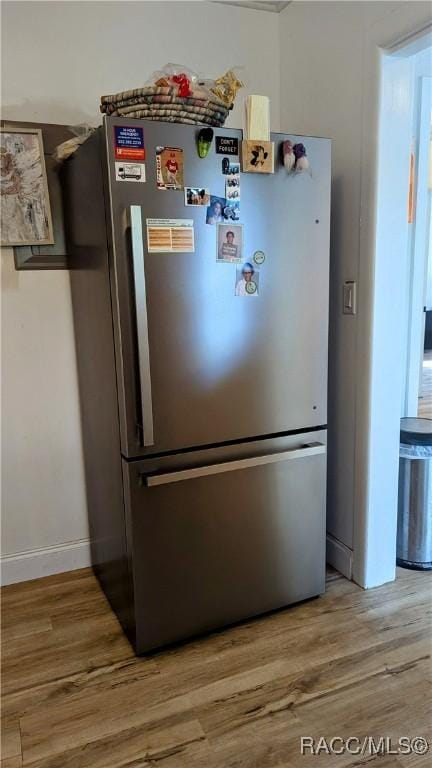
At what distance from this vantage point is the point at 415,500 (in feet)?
7.61

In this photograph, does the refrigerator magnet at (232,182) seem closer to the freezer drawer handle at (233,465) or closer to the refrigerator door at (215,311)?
the refrigerator door at (215,311)

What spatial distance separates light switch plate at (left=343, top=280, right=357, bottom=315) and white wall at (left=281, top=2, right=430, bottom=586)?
0.08 feet

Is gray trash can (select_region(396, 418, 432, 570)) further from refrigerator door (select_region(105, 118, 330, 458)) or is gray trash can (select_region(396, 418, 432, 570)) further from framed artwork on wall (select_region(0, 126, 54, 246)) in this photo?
framed artwork on wall (select_region(0, 126, 54, 246))

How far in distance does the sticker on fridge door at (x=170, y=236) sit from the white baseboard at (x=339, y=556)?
144 centimetres

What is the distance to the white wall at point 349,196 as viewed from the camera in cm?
191

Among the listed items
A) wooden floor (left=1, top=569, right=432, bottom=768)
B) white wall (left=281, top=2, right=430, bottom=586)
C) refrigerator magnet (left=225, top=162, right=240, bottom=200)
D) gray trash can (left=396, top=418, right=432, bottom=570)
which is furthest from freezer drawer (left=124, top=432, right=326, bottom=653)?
refrigerator magnet (left=225, top=162, right=240, bottom=200)

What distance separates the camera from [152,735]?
4.99 feet

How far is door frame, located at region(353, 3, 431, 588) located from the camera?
6.00ft

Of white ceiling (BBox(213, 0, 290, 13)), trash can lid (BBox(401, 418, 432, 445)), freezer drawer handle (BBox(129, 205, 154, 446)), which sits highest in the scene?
white ceiling (BBox(213, 0, 290, 13))

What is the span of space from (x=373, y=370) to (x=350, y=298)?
30cm

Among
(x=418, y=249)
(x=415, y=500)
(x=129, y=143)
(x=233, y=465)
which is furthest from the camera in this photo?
(x=418, y=249)

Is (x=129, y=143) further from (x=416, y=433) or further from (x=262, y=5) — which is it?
(x=416, y=433)

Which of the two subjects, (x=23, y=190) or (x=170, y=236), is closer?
(x=170, y=236)

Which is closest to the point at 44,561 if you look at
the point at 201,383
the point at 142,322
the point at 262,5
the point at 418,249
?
the point at 201,383
